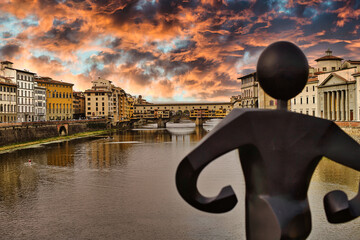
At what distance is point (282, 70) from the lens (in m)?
2.82

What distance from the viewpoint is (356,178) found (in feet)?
65.6

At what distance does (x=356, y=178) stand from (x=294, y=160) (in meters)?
20.3

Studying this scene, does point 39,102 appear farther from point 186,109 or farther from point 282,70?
point 282,70

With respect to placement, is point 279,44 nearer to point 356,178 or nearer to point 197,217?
point 197,217

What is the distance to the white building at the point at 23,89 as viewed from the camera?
5997cm

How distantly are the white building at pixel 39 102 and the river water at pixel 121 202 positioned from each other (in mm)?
44829

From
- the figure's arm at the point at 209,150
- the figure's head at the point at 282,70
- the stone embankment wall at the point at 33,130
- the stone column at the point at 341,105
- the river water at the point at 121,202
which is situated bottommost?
the river water at the point at 121,202

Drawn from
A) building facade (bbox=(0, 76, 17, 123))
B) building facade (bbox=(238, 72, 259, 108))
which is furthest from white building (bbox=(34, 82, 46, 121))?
building facade (bbox=(238, 72, 259, 108))

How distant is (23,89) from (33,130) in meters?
18.3

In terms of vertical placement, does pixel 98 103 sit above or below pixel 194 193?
above

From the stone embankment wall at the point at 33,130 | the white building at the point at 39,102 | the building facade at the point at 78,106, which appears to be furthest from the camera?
the building facade at the point at 78,106

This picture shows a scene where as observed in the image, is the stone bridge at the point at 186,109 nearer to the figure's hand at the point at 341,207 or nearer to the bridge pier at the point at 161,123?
the bridge pier at the point at 161,123

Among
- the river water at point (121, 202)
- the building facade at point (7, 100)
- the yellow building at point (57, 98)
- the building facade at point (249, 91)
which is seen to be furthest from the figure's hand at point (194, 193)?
the yellow building at point (57, 98)

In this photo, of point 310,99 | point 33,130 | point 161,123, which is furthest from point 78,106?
point 310,99
